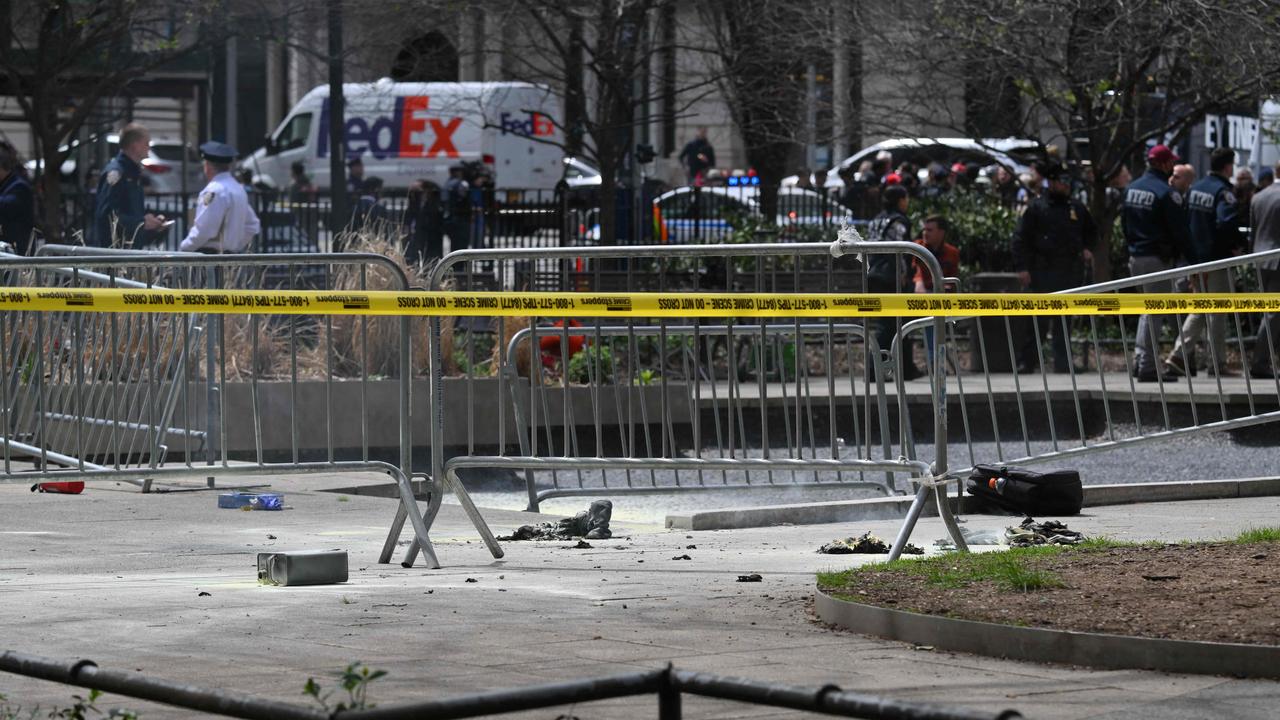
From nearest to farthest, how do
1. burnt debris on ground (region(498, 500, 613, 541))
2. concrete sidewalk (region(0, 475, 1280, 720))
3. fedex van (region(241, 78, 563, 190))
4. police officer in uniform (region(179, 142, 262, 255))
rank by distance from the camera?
concrete sidewalk (region(0, 475, 1280, 720)), burnt debris on ground (region(498, 500, 613, 541)), police officer in uniform (region(179, 142, 262, 255)), fedex van (region(241, 78, 563, 190))

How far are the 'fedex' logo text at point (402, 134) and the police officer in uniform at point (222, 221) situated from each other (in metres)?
23.0

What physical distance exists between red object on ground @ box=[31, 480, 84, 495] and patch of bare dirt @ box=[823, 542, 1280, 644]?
5.42m

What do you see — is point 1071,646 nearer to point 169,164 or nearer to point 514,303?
point 514,303

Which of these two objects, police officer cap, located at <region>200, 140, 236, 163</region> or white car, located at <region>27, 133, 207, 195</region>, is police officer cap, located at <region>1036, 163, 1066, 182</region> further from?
white car, located at <region>27, 133, 207, 195</region>

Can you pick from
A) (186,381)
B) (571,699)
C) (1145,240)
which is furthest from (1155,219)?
(571,699)

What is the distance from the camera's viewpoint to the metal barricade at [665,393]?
8.59 metres

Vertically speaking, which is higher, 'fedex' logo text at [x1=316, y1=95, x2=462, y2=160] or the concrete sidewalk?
'fedex' logo text at [x1=316, y1=95, x2=462, y2=160]

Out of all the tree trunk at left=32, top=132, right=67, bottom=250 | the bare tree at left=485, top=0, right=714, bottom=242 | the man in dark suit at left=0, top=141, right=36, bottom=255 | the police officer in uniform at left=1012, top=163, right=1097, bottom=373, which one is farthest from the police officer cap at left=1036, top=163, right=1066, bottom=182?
the tree trunk at left=32, top=132, right=67, bottom=250

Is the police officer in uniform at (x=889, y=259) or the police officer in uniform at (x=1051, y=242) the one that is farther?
the police officer in uniform at (x=1051, y=242)

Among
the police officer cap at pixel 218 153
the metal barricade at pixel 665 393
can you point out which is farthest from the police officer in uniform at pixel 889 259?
the police officer cap at pixel 218 153

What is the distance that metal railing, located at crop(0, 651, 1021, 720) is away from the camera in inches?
128

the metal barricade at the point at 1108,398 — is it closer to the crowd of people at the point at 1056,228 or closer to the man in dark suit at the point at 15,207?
the crowd of people at the point at 1056,228

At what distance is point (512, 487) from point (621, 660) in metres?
7.43

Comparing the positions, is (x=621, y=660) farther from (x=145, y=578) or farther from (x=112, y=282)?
(x=112, y=282)
